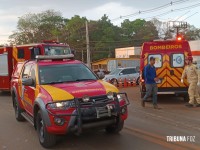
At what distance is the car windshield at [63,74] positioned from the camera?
7.48 meters

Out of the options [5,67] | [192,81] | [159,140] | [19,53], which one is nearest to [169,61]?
[192,81]

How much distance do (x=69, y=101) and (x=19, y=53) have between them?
1317 centimetres

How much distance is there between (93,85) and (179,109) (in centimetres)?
539

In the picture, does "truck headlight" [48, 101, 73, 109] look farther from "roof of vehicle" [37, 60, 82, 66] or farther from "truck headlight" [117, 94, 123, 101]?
"roof of vehicle" [37, 60, 82, 66]

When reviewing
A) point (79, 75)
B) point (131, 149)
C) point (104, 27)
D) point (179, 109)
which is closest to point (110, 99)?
point (131, 149)

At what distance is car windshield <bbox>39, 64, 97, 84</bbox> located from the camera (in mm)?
7480

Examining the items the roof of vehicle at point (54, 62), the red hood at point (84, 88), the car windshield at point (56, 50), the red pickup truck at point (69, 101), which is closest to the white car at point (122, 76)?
the car windshield at point (56, 50)

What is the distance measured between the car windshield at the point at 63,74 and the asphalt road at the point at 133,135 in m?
1.30

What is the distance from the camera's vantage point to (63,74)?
25.2 feet

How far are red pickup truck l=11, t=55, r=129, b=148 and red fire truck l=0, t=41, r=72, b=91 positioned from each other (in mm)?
10732

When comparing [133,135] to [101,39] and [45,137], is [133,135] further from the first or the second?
[101,39]

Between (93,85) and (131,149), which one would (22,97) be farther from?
(131,149)

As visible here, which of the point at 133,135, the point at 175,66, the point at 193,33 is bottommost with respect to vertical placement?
the point at 133,135

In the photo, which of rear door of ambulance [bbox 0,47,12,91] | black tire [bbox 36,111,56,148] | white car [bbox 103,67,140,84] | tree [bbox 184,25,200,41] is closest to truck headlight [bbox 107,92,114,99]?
black tire [bbox 36,111,56,148]
